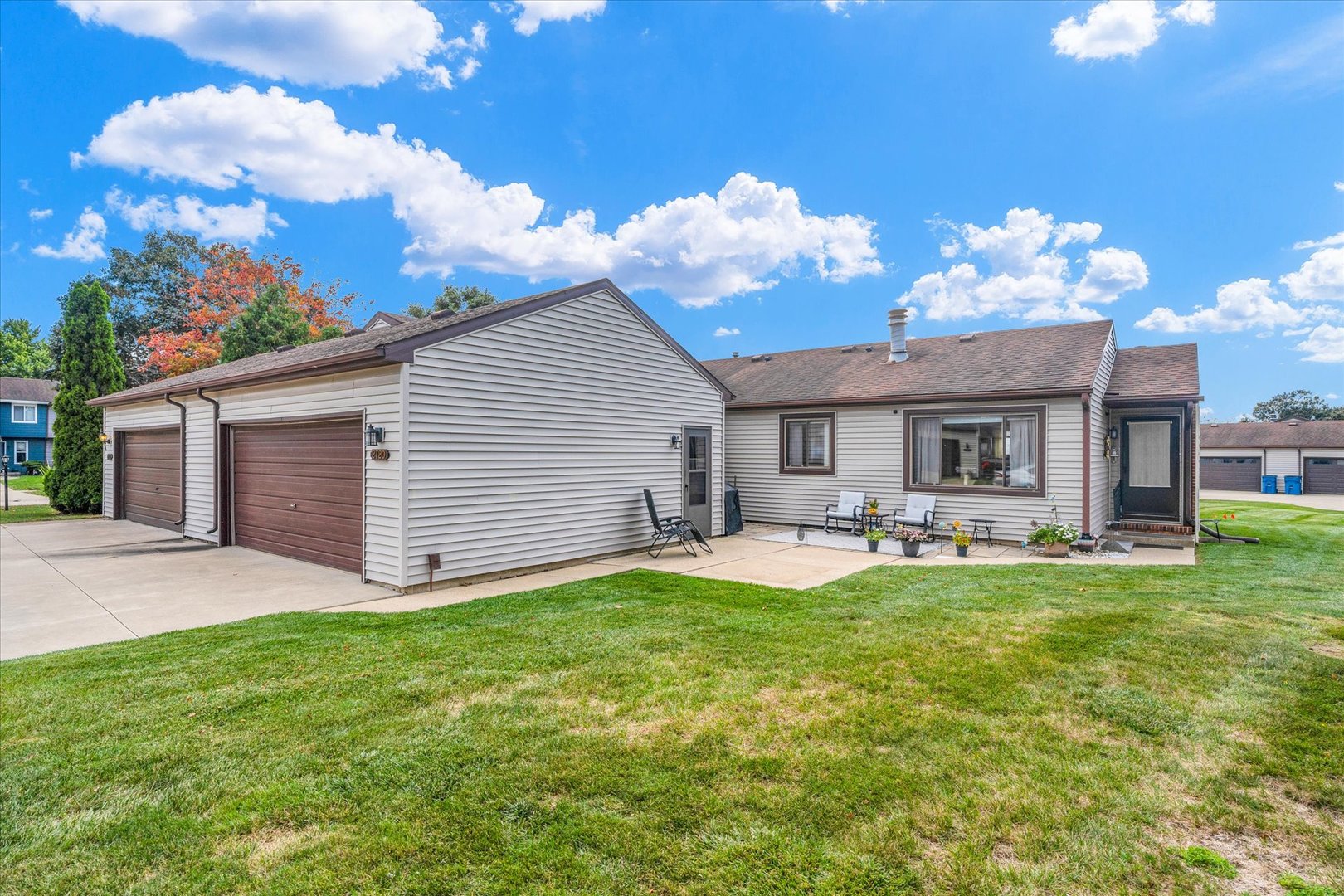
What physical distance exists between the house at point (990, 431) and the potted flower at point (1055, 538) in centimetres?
58

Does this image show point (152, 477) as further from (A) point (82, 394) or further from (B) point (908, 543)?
(B) point (908, 543)

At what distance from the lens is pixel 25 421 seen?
115ft

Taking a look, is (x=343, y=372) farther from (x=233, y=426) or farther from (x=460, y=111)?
(x=460, y=111)

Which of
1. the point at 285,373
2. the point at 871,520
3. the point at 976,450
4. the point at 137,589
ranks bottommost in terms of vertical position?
the point at 137,589

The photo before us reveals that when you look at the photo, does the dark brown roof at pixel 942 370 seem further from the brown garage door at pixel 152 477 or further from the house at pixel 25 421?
the house at pixel 25 421

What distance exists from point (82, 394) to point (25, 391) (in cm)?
2855

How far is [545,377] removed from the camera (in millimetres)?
8539

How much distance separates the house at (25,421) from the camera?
34.3m

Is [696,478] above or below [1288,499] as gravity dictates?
above

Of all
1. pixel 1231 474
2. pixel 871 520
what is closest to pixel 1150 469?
pixel 871 520

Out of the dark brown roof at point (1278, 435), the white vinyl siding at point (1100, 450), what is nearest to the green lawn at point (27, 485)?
the white vinyl siding at point (1100, 450)

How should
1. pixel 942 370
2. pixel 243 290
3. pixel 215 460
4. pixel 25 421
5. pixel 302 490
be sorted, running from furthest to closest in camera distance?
pixel 25 421
pixel 243 290
pixel 942 370
pixel 215 460
pixel 302 490

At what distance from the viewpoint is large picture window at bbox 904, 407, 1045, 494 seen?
10609mm

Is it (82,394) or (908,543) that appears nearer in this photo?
(908,543)
